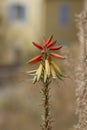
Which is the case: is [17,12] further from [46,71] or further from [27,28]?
[46,71]

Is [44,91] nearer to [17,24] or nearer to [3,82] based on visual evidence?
[3,82]

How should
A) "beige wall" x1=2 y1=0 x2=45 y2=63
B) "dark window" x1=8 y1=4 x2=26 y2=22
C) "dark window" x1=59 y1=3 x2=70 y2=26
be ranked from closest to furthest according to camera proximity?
"beige wall" x1=2 y1=0 x2=45 y2=63 → "dark window" x1=8 y1=4 x2=26 y2=22 → "dark window" x1=59 y1=3 x2=70 y2=26

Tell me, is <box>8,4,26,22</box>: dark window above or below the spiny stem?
below

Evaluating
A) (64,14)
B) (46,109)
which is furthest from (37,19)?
(46,109)

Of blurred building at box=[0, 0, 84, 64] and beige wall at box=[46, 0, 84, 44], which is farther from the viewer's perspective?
beige wall at box=[46, 0, 84, 44]

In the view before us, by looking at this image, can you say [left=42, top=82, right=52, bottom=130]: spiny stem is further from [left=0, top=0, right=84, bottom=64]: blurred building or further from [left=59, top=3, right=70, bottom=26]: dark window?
[left=59, top=3, right=70, bottom=26]: dark window

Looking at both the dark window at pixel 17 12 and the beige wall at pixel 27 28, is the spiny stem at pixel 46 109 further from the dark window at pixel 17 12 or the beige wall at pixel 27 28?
the dark window at pixel 17 12

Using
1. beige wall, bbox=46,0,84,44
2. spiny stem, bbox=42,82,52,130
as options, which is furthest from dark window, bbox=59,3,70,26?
spiny stem, bbox=42,82,52,130

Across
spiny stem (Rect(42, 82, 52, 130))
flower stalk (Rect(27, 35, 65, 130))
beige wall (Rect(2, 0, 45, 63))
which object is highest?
flower stalk (Rect(27, 35, 65, 130))
